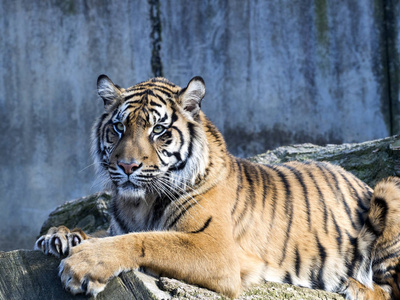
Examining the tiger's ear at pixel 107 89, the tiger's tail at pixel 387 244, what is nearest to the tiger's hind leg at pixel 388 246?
the tiger's tail at pixel 387 244

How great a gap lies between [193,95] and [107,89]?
43cm

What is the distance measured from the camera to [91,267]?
2.20 m

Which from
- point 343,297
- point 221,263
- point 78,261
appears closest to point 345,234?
point 343,297

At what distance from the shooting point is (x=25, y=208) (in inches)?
288

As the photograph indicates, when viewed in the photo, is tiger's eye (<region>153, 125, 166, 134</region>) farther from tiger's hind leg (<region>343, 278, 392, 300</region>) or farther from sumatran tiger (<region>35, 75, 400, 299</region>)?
tiger's hind leg (<region>343, 278, 392, 300</region>)

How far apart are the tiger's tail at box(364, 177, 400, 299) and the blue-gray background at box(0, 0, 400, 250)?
14.3 ft

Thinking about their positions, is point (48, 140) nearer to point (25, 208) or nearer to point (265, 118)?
point (25, 208)

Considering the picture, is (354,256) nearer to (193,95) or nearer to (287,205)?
(287,205)

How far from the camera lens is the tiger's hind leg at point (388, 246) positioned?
9.98 feet

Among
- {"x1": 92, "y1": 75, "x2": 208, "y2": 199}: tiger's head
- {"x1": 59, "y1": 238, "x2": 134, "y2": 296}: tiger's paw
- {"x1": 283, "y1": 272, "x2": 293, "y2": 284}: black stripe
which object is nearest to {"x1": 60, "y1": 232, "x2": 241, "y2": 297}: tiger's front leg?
{"x1": 59, "y1": 238, "x2": 134, "y2": 296}: tiger's paw

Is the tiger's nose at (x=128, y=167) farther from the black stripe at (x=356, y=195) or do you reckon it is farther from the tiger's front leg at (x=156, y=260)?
the black stripe at (x=356, y=195)

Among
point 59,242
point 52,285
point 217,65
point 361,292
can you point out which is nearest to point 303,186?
point 361,292

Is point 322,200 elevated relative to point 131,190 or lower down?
lower down

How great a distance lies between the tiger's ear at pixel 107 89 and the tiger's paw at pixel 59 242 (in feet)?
2.22
